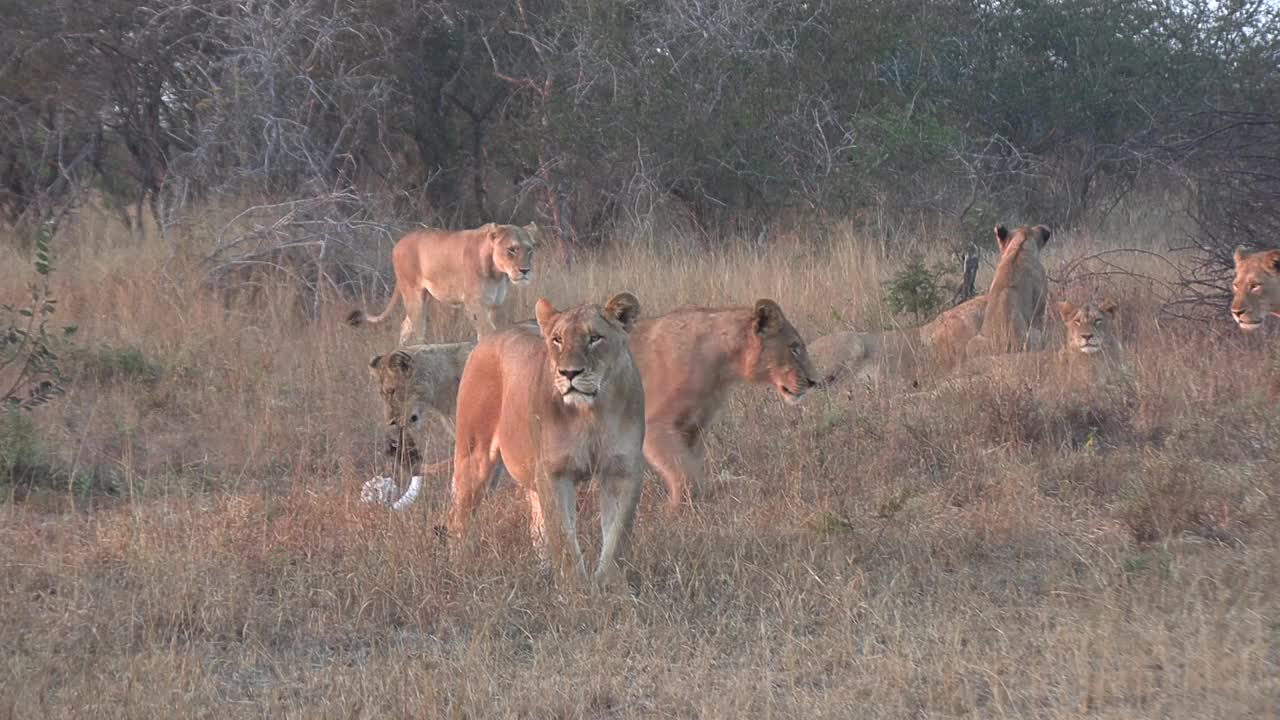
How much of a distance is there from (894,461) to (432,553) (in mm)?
2478

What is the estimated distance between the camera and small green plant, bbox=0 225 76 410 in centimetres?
731

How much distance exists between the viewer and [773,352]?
22.2ft

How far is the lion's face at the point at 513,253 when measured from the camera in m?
11.6

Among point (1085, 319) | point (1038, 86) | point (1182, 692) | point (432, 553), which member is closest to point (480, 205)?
point (1038, 86)

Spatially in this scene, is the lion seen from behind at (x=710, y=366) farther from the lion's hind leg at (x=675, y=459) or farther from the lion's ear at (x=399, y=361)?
the lion's ear at (x=399, y=361)

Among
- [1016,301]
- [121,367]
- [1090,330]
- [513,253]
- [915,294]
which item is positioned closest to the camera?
[1090,330]

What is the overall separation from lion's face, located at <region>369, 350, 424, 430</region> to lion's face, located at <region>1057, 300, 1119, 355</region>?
401 centimetres

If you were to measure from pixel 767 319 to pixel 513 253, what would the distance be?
5141 mm

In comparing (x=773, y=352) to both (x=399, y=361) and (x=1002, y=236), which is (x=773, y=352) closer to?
(x=399, y=361)

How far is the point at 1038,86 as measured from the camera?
19656 millimetres

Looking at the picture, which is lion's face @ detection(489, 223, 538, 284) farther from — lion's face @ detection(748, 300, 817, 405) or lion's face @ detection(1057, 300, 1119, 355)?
lion's face @ detection(748, 300, 817, 405)

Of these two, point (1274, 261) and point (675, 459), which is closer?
point (675, 459)

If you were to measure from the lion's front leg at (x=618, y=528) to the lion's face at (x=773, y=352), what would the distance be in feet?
5.79

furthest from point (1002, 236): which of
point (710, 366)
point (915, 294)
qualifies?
point (710, 366)
